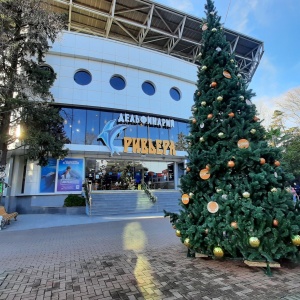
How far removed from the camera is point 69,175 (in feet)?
58.8

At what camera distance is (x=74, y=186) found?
17.9 metres

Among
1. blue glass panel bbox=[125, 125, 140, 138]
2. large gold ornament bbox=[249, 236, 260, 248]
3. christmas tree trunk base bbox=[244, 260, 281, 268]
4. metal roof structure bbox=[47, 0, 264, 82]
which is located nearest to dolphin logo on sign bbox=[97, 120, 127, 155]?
blue glass panel bbox=[125, 125, 140, 138]

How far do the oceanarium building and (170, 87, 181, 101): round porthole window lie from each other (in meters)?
0.11

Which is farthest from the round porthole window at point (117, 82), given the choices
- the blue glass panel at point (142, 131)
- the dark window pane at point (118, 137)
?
the blue glass panel at point (142, 131)

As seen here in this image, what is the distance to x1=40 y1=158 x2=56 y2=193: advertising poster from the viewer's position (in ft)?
56.1

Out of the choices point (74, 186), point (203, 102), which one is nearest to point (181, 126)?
point (74, 186)

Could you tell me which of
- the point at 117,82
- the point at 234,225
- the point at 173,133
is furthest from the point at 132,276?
the point at 117,82

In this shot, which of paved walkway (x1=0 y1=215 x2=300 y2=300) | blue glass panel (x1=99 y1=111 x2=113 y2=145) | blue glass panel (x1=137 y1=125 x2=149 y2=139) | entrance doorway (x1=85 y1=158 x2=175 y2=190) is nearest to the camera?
paved walkway (x1=0 y1=215 x2=300 y2=300)

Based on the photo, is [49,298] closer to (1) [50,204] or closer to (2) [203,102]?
(2) [203,102]

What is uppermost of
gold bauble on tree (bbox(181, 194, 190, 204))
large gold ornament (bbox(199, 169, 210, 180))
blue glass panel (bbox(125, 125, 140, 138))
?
blue glass panel (bbox(125, 125, 140, 138))

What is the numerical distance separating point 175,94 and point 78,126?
10.3 meters

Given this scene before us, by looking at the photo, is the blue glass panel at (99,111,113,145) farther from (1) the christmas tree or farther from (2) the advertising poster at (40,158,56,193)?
(1) the christmas tree

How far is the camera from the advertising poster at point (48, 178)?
56.1 feet

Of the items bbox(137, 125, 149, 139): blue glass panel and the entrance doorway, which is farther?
bbox(137, 125, 149, 139): blue glass panel
